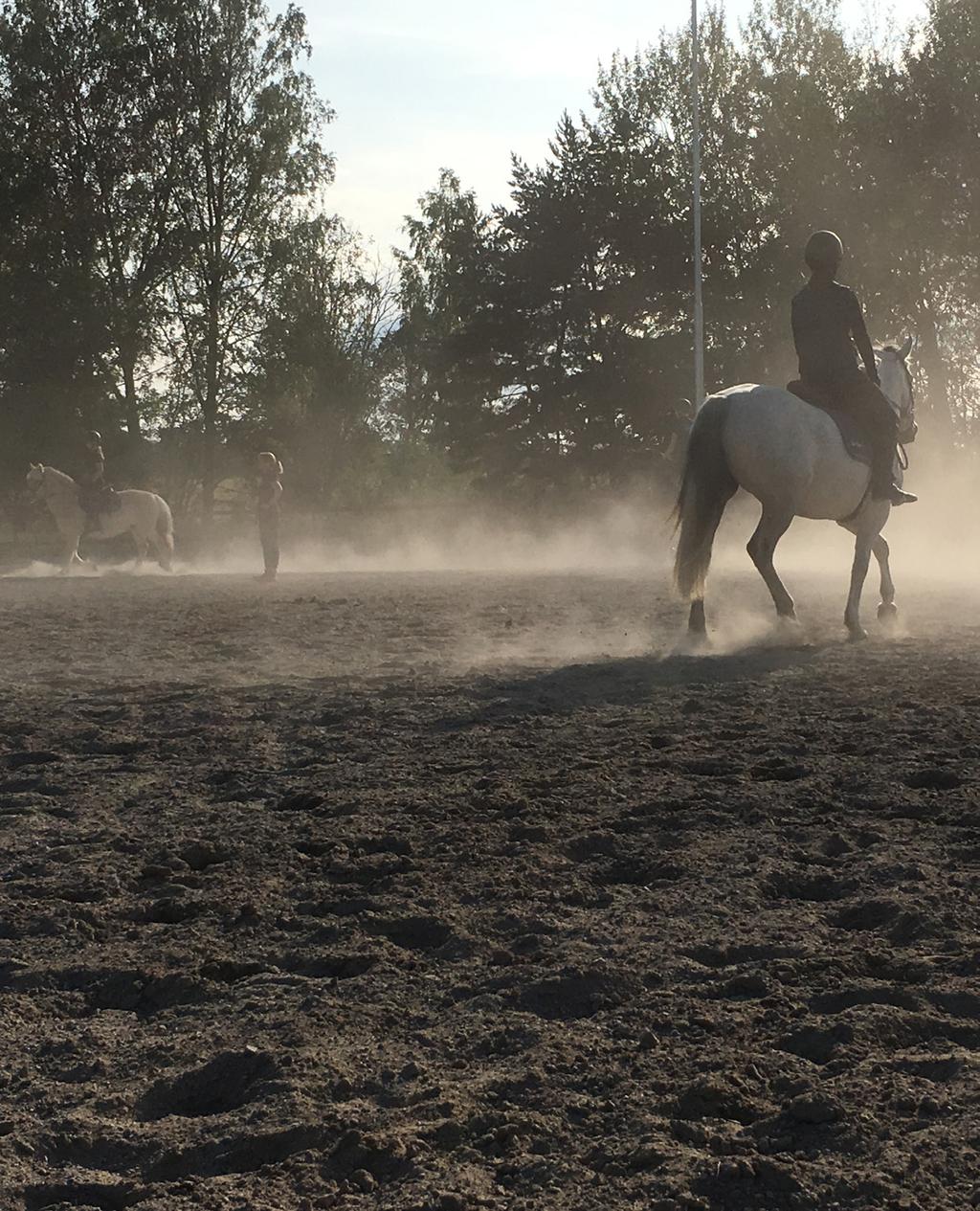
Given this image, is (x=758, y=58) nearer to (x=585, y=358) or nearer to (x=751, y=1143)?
(x=585, y=358)

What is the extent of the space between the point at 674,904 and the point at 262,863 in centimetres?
150

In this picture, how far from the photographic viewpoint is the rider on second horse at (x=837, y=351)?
441 inches

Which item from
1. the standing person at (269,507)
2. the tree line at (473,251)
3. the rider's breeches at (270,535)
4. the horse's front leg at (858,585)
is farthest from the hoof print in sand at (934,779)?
the tree line at (473,251)

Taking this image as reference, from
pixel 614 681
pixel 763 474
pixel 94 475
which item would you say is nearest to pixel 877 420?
pixel 763 474

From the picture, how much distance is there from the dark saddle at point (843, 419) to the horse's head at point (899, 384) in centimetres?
74

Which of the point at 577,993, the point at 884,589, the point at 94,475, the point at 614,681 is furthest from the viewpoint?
the point at 94,475

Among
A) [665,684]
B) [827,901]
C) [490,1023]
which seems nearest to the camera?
[490,1023]

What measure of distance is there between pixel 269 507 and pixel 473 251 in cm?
2251

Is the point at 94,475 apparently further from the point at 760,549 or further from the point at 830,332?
the point at 830,332

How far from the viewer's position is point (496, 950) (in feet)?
13.6

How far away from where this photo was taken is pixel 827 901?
4449 mm

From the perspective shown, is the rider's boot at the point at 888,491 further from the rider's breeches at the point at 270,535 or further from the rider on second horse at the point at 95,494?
the rider on second horse at the point at 95,494

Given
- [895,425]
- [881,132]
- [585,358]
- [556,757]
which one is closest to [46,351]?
[585,358]

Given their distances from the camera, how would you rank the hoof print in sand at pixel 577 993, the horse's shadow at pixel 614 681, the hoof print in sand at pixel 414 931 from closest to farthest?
the hoof print in sand at pixel 577 993, the hoof print in sand at pixel 414 931, the horse's shadow at pixel 614 681
